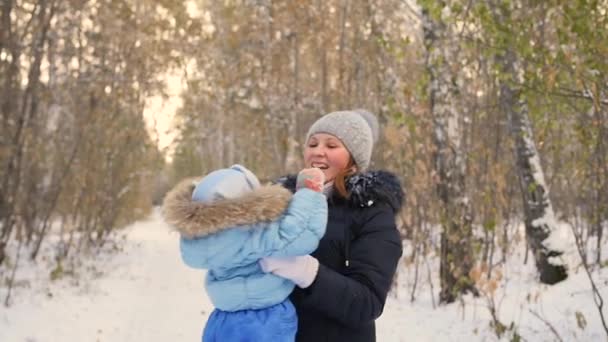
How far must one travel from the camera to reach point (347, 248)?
1790mm

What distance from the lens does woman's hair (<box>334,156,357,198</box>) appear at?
185cm

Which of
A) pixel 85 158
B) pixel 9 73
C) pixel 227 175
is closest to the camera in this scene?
pixel 227 175

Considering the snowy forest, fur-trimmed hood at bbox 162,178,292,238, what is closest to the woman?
fur-trimmed hood at bbox 162,178,292,238

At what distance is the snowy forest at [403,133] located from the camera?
4.96 metres

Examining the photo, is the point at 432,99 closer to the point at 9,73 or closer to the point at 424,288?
the point at 424,288

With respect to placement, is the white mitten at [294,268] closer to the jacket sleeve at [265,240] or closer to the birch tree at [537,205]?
the jacket sleeve at [265,240]

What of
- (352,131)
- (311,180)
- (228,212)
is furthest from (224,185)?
(352,131)

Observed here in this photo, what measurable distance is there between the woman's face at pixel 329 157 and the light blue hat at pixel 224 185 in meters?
0.33

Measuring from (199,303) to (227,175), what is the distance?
6.54 meters

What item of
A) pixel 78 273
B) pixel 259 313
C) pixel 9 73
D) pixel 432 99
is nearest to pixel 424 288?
pixel 432 99

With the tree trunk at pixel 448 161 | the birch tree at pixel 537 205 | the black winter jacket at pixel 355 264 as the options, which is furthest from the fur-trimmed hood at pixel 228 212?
the birch tree at pixel 537 205

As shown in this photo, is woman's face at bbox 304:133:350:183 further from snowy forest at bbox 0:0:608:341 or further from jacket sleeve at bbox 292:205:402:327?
snowy forest at bbox 0:0:608:341

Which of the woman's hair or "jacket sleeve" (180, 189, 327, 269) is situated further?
the woman's hair

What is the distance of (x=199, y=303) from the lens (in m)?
→ 7.80
